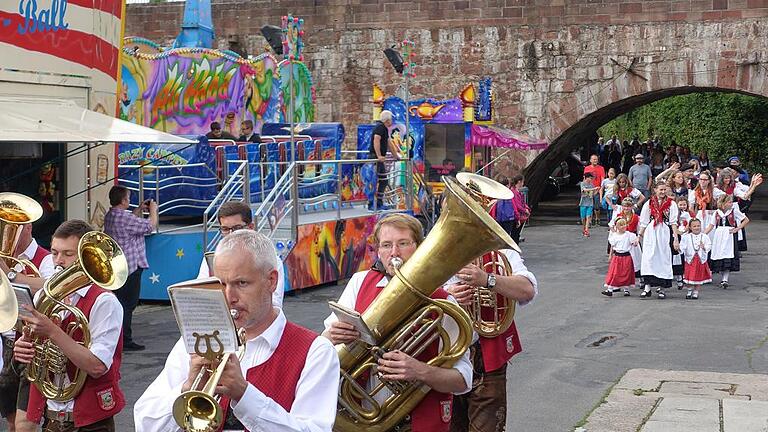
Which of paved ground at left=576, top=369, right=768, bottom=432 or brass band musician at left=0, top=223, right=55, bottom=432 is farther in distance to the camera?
paved ground at left=576, top=369, right=768, bottom=432

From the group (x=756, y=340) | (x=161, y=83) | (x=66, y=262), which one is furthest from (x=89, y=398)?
(x=161, y=83)

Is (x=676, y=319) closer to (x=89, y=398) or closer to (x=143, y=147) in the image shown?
(x=143, y=147)

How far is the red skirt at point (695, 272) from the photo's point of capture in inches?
602

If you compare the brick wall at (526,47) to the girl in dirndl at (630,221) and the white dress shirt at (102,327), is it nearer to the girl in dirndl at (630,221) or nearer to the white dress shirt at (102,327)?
the girl in dirndl at (630,221)

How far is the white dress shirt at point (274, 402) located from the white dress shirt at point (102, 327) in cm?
184

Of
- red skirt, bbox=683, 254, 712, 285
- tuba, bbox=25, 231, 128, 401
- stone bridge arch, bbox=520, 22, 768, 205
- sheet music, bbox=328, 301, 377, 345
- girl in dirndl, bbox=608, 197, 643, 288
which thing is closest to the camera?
sheet music, bbox=328, 301, 377, 345

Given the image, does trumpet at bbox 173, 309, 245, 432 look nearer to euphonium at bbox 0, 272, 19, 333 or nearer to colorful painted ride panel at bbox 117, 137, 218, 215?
euphonium at bbox 0, 272, 19, 333

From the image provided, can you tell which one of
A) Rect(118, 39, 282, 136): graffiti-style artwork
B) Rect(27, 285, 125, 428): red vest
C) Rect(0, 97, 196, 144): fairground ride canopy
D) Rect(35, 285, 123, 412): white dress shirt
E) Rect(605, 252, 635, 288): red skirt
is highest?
Rect(118, 39, 282, 136): graffiti-style artwork

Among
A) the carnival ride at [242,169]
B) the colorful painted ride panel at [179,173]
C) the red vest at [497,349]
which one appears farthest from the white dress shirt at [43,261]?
the colorful painted ride panel at [179,173]

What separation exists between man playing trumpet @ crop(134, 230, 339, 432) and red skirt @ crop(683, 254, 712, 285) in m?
12.3

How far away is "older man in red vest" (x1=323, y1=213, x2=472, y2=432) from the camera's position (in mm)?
4562

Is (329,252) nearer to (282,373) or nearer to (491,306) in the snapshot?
(491,306)

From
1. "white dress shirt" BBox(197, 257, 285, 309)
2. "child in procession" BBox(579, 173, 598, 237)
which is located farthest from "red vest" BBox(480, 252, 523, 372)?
"child in procession" BBox(579, 173, 598, 237)

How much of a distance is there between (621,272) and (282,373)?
1219cm
